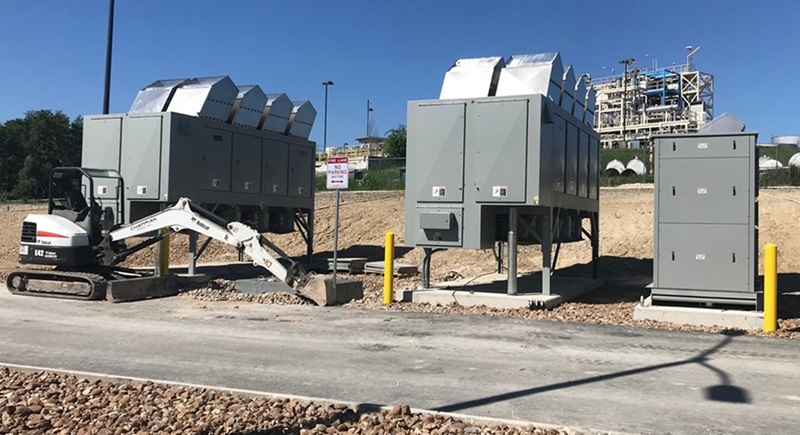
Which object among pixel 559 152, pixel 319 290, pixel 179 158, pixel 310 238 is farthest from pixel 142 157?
pixel 559 152

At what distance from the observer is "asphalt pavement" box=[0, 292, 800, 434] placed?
5648mm

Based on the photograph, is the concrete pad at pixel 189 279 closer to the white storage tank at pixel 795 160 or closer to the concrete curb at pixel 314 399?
the concrete curb at pixel 314 399

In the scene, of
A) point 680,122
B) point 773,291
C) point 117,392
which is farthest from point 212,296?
point 680,122

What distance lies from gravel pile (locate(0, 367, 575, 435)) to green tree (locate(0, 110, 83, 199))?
48.4 metres

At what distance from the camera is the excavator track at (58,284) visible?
41.7ft

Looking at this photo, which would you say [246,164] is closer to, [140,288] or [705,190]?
[140,288]

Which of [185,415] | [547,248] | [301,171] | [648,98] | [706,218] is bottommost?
[185,415]

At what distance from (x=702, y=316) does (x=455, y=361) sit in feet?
16.4

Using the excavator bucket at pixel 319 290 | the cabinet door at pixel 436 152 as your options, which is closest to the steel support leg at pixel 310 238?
the excavator bucket at pixel 319 290

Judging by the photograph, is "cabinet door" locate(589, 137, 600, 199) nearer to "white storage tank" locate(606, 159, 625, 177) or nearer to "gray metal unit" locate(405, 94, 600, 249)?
"gray metal unit" locate(405, 94, 600, 249)

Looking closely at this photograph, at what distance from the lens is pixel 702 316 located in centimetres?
1028

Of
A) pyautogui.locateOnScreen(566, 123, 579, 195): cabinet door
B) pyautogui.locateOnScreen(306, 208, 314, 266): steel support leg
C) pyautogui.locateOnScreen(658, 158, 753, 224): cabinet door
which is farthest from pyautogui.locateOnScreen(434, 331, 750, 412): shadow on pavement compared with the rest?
pyautogui.locateOnScreen(306, 208, 314, 266): steel support leg

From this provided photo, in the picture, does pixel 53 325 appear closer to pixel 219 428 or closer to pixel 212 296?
pixel 212 296

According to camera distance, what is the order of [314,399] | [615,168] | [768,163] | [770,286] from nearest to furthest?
[314,399], [770,286], [768,163], [615,168]
